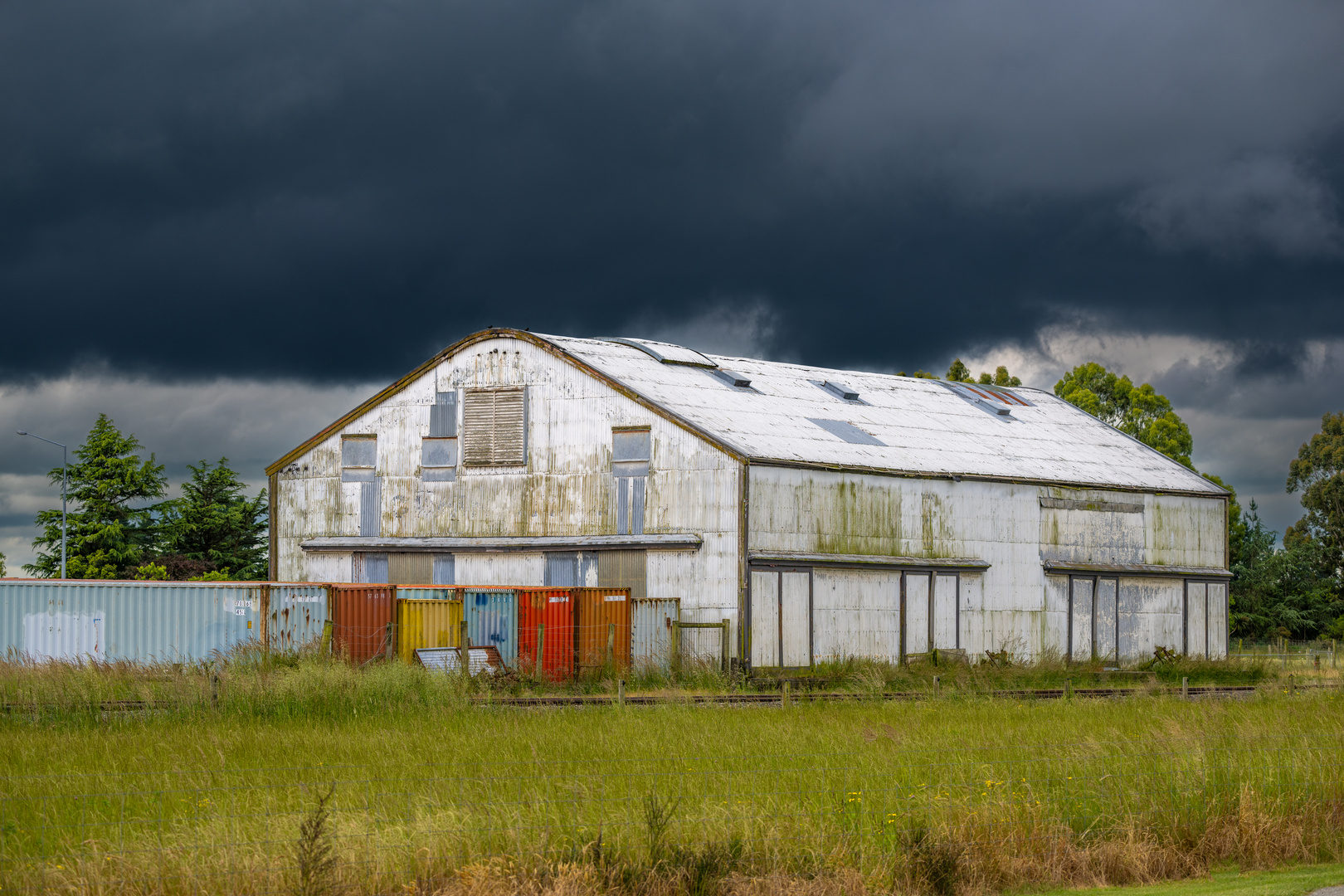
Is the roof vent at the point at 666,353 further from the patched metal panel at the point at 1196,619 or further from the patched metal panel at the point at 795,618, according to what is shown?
the patched metal panel at the point at 1196,619

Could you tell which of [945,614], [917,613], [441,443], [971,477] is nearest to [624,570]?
[441,443]

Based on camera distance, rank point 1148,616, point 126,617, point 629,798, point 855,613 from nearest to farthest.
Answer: point 629,798 < point 126,617 < point 855,613 < point 1148,616

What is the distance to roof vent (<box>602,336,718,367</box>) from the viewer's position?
40.8m

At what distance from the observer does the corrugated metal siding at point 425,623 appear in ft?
99.7

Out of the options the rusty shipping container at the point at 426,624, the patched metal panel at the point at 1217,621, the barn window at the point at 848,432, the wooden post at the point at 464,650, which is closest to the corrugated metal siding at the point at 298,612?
the rusty shipping container at the point at 426,624

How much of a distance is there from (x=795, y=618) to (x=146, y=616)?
14.1 metres

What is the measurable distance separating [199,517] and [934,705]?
5189 centimetres

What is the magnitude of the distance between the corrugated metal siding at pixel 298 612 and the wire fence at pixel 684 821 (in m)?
15.4

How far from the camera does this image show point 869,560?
34.8 meters

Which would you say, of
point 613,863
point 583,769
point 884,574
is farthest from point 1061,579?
point 613,863

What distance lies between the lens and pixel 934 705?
941 inches

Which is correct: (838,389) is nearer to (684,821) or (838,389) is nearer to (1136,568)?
(1136,568)

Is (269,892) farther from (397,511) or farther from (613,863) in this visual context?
(397,511)

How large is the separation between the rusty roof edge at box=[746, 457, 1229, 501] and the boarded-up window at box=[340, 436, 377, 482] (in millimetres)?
12001
